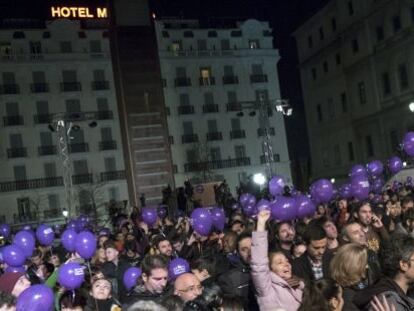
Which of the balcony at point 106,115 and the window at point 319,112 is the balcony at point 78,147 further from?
the window at point 319,112

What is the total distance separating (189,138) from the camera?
50.5 metres

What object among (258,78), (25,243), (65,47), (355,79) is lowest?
(25,243)

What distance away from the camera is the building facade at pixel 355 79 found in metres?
36.7

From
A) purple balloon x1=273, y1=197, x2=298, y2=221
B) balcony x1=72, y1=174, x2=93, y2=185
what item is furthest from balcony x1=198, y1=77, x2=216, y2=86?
purple balloon x1=273, y1=197, x2=298, y2=221

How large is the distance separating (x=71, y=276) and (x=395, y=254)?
305 cm

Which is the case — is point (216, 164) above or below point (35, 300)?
above

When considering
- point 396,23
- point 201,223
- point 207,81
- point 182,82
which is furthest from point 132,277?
point 207,81

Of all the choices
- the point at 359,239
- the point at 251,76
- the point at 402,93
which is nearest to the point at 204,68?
the point at 251,76

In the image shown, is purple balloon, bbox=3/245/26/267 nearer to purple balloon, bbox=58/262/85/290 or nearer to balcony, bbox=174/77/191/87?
purple balloon, bbox=58/262/85/290

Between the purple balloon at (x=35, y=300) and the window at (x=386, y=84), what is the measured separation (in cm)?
3627

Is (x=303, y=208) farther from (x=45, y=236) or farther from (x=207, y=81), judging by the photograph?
(x=207, y=81)

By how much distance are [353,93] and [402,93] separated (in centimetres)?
545

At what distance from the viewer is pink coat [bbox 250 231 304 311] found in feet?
15.8

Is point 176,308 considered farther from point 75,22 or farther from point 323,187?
point 75,22
